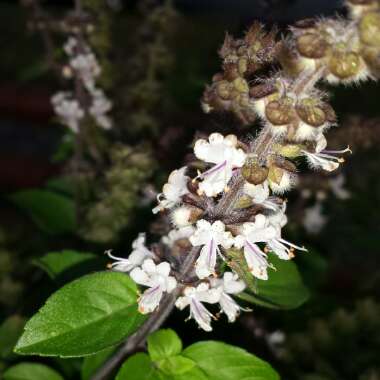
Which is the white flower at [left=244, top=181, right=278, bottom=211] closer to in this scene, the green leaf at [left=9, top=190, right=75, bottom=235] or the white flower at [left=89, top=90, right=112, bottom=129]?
the white flower at [left=89, top=90, right=112, bottom=129]

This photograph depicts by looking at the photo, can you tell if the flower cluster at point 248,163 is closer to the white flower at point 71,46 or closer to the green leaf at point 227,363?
the green leaf at point 227,363

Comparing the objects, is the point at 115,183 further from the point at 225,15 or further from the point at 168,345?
the point at 225,15

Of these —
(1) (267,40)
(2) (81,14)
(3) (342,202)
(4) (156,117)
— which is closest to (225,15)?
(3) (342,202)

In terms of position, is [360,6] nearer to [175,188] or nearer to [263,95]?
[263,95]

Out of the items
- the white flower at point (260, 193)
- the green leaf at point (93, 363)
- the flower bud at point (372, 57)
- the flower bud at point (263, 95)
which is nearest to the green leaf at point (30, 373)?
the green leaf at point (93, 363)

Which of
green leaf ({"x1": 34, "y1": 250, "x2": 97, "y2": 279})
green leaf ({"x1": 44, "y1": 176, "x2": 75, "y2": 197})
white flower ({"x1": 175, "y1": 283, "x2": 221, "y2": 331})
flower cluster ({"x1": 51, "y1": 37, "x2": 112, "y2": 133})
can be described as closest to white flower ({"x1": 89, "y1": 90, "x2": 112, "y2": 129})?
flower cluster ({"x1": 51, "y1": 37, "x2": 112, "y2": 133})
